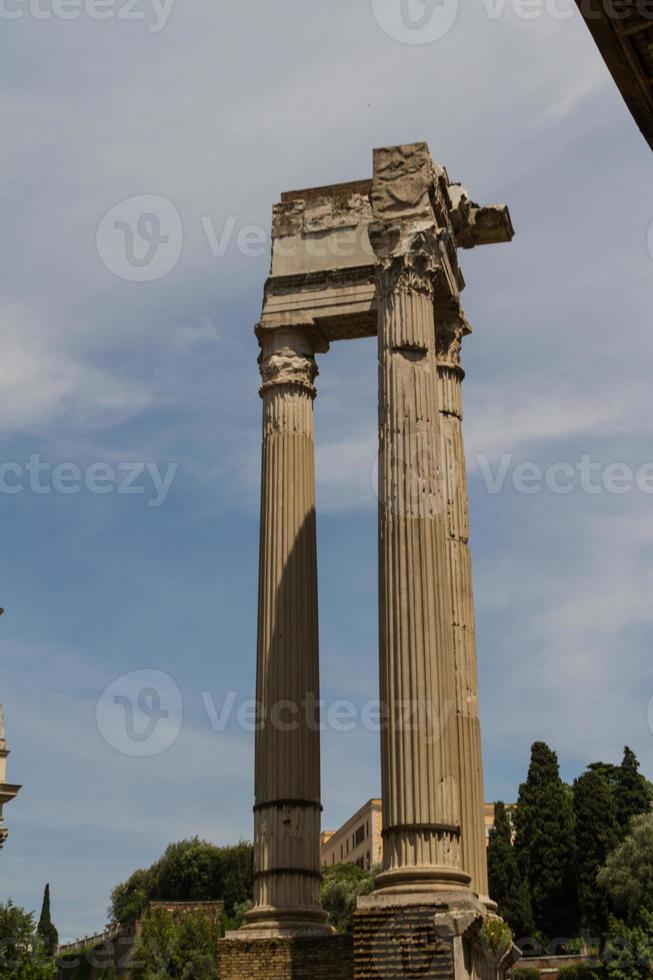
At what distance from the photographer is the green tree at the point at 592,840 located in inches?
2749

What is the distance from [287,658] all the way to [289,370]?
564 centimetres

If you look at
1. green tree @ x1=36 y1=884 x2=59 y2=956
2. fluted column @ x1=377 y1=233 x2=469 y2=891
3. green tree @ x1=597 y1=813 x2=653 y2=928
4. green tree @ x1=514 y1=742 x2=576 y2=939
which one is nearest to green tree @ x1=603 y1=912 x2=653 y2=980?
green tree @ x1=597 y1=813 x2=653 y2=928

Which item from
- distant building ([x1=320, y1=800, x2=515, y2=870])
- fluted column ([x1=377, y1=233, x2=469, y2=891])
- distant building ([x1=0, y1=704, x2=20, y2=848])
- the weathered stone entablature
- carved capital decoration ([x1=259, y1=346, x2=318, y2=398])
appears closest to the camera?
fluted column ([x1=377, y1=233, x2=469, y2=891])

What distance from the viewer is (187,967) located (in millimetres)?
68812

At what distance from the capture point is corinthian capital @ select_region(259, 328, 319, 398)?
25031mm

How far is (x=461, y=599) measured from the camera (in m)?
23.8

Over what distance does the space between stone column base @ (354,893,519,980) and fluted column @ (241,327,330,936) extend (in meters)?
3.59

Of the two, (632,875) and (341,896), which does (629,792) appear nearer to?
(632,875)

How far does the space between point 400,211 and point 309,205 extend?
4656mm

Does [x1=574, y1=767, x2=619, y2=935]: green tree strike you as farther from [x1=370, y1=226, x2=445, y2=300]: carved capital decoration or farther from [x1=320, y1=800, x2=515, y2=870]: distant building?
[x1=370, y1=226, x2=445, y2=300]: carved capital decoration

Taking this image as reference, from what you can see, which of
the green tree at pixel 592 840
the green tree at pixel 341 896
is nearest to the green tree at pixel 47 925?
the green tree at pixel 341 896

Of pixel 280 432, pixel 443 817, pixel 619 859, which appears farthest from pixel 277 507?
pixel 619 859

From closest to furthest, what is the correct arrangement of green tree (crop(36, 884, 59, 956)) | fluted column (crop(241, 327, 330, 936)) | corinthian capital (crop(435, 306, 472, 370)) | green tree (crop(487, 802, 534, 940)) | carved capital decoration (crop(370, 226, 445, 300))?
carved capital decoration (crop(370, 226, 445, 300))
fluted column (crop(241, 327, 330, 936))
corinthian capital (crop(435, 306, 472, 370))
green tree (crop(487, 802, 534, 940))
green tree (crop(36, 884, 59, 956))

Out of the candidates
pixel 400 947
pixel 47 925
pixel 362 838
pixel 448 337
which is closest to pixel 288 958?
pixel 400 947
